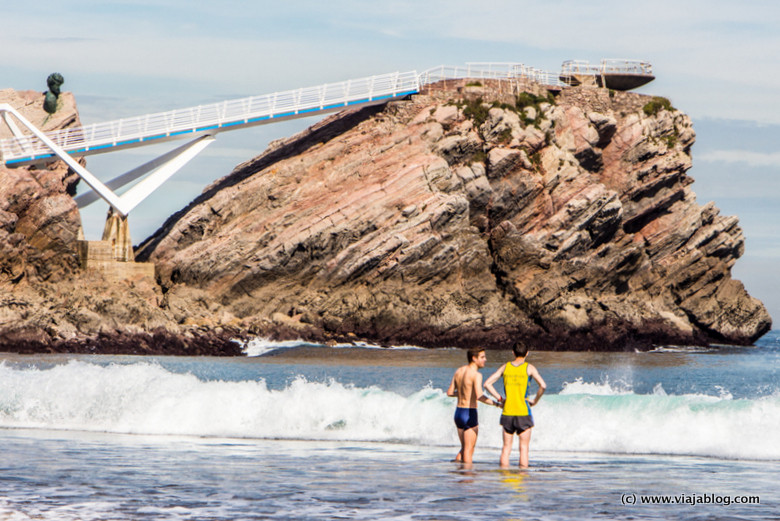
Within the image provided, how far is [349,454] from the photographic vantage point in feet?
51.4

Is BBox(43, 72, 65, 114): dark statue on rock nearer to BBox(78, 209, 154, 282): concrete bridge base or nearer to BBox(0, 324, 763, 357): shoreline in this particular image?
BBox(78, 209, 154, 282): concrete bridge base

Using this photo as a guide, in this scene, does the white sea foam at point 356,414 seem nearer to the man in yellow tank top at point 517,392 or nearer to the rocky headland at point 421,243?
the man in yellow tank top at point 517,392

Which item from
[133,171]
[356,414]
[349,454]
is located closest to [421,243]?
[133,171]

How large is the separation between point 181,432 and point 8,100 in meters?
46.3

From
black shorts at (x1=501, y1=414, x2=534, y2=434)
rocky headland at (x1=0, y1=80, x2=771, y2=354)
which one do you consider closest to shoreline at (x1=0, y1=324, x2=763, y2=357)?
rocky headland at (x1=0, y1=80, x2=771, y2=354)

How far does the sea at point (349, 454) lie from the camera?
10.8m

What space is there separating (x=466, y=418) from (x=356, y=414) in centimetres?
617

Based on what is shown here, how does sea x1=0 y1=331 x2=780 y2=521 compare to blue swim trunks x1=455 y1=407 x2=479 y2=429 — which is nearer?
sea x1=0 y1=331 x2=780 y2=521

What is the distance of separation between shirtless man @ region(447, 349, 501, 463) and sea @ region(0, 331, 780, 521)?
595 mm

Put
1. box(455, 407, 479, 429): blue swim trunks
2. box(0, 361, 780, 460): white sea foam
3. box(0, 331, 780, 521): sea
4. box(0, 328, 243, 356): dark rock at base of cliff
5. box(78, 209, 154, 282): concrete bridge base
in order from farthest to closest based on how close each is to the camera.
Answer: box(78, 209, 154, 282): concrete bridge base < box(0, 328, 243, 356): dark rock at base of cliff < box(0, 361, 780, 460): white sea foam < box(455, 407, 479, 429): blue swim trunks < box(0, 331, 780, 521): sea

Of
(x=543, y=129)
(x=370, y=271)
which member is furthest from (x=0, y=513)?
(x=543, y=129)

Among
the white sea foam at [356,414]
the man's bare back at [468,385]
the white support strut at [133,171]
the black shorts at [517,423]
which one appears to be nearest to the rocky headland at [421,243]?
the white support strut at [133,171]

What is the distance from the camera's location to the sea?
10.8 m

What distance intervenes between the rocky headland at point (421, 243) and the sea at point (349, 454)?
21415 mm
